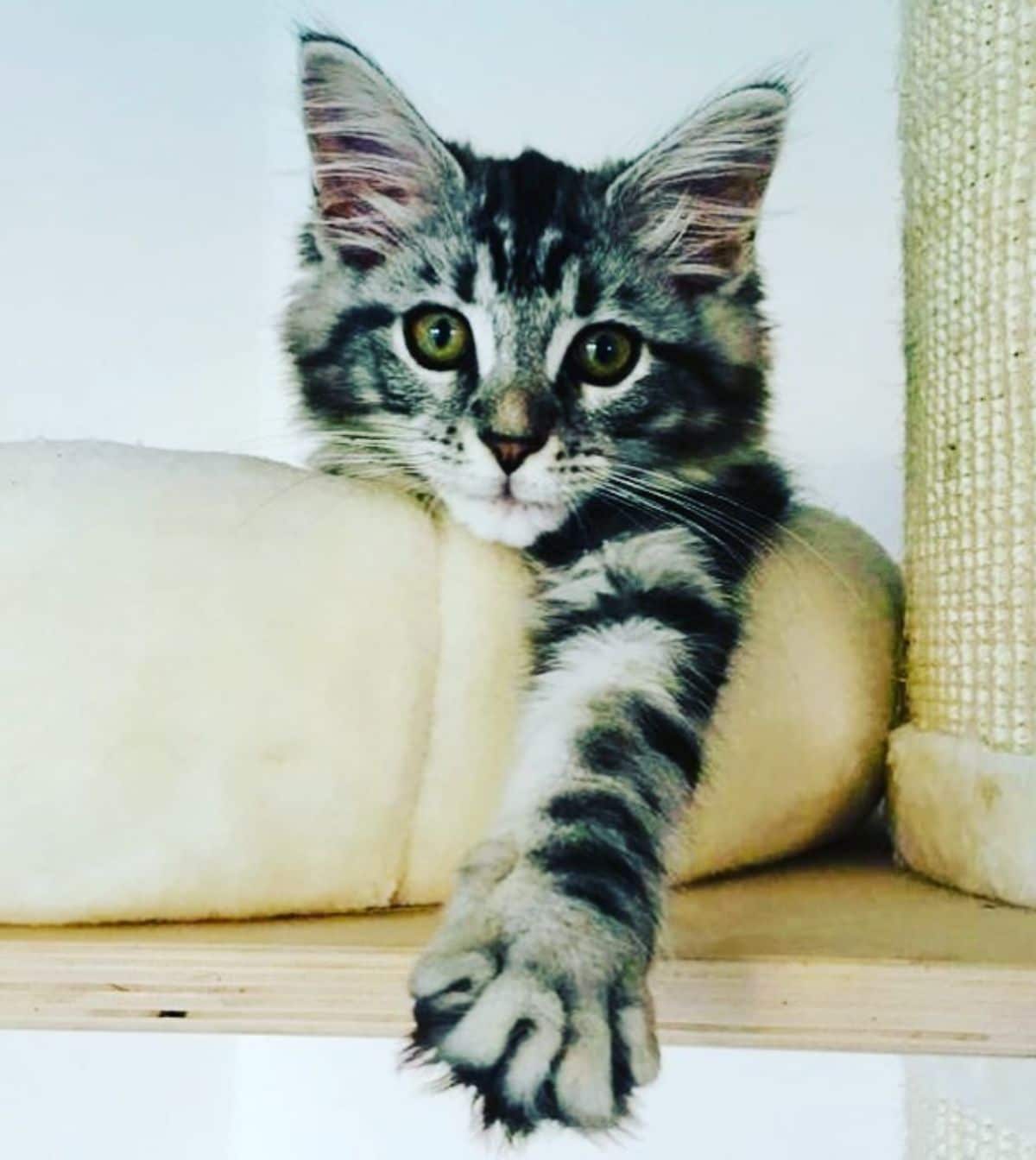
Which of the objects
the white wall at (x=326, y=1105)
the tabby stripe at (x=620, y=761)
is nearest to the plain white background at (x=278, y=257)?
the white wall at (x=326, y=1105)

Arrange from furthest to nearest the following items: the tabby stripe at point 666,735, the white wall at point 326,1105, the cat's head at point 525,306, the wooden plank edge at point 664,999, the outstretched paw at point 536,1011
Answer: the white wall at point 326,1105 → the cat's head at point 525,306 → the tabby stripe at point 666,735 → the wooden plank edge at point 664,999 → the outstretched paw at point 536,1011

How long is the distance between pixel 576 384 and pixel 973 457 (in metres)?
0.24

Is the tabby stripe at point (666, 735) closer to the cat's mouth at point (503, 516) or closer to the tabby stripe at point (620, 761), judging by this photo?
the tabby stripe at point (620, 761)

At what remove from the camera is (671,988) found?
0.68m

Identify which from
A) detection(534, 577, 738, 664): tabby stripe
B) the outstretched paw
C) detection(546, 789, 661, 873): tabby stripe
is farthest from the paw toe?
detection(534, 577, 738, 664): tabby stripe

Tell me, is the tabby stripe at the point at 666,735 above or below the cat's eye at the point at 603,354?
below

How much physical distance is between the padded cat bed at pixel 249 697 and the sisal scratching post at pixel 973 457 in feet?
0.37

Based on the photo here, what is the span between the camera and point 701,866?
2.76ft

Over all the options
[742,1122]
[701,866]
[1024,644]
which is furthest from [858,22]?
[742,1122]

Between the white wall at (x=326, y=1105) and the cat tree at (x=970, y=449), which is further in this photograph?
the white wall at (x=326, y=1105)

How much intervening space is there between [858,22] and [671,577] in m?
0.68

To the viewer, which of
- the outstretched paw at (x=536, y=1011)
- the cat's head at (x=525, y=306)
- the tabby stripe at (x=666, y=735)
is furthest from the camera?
the cat's head at (x=525, y=306)

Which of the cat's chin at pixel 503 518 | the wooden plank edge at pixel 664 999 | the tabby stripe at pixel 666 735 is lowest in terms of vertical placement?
the wooden plank edge at pixel 664 999

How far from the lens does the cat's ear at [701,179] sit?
0.94m
